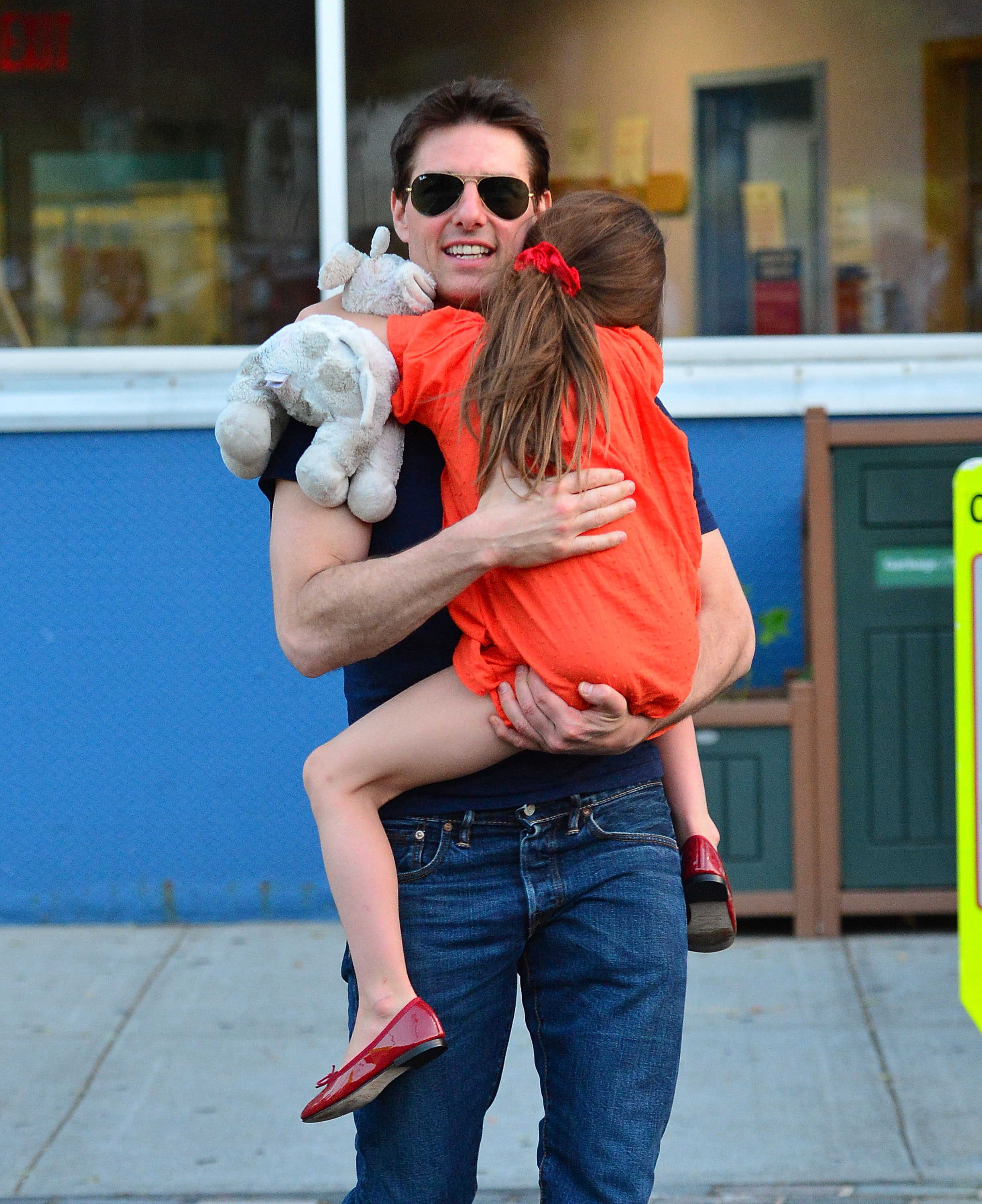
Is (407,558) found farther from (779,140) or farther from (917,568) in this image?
(779,140)

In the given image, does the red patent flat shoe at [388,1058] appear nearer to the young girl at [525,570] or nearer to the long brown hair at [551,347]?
the young girl at [525,570]

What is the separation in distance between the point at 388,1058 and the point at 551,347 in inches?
34.2

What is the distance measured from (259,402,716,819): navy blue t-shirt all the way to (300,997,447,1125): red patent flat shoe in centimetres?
26

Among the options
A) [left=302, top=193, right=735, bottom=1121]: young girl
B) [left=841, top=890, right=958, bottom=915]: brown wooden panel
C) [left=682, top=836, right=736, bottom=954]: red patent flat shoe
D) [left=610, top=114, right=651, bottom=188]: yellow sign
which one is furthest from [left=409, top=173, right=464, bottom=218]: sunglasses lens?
[left=610, top=114, right=651, bottom=188]: yellow sign

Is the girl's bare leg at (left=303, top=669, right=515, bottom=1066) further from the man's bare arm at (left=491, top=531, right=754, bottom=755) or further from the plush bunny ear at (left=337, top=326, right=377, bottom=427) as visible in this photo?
the plush bunny ear at (left=337, top=326, right=377, bottom=427)

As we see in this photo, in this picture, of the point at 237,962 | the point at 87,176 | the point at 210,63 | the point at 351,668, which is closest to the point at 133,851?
the point at 237,962

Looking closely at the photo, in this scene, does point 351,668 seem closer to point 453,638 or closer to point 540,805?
point 453,638

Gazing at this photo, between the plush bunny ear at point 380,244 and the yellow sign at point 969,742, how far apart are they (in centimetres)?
145

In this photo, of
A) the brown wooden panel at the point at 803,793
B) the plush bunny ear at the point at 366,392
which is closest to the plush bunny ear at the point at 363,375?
the plush bunny ear at the point at 366,392

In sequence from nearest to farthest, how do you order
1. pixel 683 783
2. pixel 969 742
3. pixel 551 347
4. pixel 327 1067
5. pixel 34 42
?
pixel 551 347 < pixel 683 783 < pixel 969 742 < pixel 327 1067 < pixel 34 42

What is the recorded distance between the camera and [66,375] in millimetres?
4816

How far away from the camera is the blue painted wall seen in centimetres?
473

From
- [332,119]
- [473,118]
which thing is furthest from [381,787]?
[332,119]

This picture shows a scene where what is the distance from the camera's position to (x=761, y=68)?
508 centimetres
